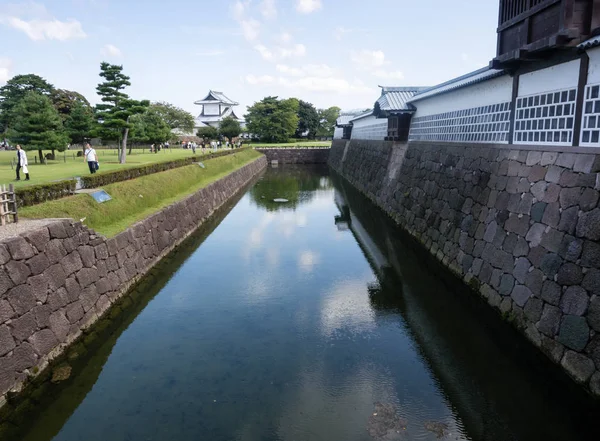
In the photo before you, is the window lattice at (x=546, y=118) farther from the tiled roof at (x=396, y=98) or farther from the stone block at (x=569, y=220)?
the tiled roof at (x=396, y=98)

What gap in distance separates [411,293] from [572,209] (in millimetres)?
4421

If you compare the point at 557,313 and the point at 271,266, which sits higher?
the point at 557,313

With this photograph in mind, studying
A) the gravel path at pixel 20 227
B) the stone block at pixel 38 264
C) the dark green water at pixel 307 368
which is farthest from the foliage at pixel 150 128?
the stone block at pixel 38 264

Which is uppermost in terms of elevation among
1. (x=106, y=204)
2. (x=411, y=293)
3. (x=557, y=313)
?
(x=106, y=204)

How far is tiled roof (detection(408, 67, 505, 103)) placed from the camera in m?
11.1

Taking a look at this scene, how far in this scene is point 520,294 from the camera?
25.8 ft

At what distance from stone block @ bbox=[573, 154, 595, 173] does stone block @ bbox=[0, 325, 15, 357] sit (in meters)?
9.22

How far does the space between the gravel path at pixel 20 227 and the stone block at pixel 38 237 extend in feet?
0.46

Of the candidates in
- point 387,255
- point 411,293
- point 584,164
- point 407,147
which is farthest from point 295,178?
point 584,164

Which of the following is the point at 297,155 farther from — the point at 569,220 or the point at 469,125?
the point at 569,220

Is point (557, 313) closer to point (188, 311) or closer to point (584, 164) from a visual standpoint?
point (584, 164)

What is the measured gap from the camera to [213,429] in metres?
5.46

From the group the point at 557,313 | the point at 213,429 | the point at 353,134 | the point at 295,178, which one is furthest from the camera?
the point at 353,134

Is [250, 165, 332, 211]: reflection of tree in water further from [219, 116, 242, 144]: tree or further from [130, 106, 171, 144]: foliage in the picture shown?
[219, 116, 242, 144]: tree
